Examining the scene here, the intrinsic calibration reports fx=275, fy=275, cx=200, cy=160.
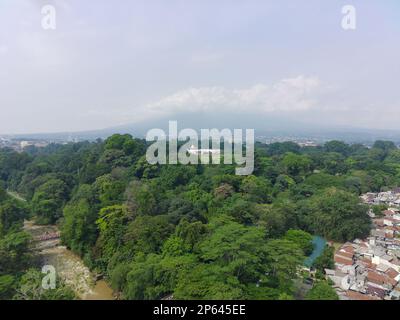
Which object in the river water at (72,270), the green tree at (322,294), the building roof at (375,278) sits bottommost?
the river water at (72,270)

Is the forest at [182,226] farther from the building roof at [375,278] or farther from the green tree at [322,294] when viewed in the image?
the building roof at [375,278]

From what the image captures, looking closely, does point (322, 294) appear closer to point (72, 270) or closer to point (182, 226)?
point (182, 226)

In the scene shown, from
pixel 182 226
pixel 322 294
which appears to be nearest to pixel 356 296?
pixel 322 294

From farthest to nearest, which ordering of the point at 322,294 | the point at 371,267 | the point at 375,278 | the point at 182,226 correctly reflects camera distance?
the point at 371,267 → the point at 182,226 → the point at 375,278 → the point at 322,294

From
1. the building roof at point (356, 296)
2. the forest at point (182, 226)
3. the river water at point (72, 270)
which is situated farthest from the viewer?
the river water at point (72, 270)

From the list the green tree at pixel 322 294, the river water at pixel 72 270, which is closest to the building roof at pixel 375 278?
the green tree at pixel 322 294

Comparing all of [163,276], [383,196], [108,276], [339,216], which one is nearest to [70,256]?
[108,276]
